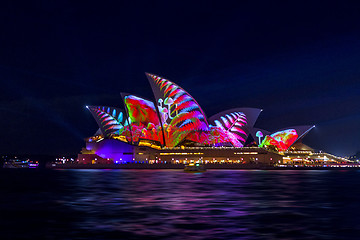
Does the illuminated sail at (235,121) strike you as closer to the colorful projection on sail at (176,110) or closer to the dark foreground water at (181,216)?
the colorful projection on sail at (176,110)

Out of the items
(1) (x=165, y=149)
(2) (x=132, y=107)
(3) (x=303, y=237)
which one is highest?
(2) (x=132, y=107)

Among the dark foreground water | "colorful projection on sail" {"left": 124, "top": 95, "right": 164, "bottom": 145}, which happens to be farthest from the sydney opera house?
the dark foreground water

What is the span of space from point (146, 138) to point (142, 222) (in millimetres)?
82615

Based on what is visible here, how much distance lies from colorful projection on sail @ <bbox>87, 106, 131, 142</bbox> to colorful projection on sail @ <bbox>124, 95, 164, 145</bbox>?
9.42ft

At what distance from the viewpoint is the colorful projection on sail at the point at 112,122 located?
339ft

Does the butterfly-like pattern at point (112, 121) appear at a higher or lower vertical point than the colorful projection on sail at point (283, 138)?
higher

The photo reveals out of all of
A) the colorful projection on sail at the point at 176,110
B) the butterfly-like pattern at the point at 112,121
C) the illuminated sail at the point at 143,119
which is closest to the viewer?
the colorful projection on sail at the point at 176,110

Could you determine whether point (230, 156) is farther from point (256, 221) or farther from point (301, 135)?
point (256, 221)

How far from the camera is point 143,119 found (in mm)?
100000

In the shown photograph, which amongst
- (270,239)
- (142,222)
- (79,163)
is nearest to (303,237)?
(270,239)

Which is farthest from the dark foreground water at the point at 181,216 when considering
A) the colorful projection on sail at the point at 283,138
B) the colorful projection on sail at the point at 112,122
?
the colorful projection on sail at the point at 283,138

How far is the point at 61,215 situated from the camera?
77.0 feet

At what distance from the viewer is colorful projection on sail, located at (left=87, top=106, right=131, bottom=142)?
103 m

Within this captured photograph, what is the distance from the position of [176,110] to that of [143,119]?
9052 millimetres
